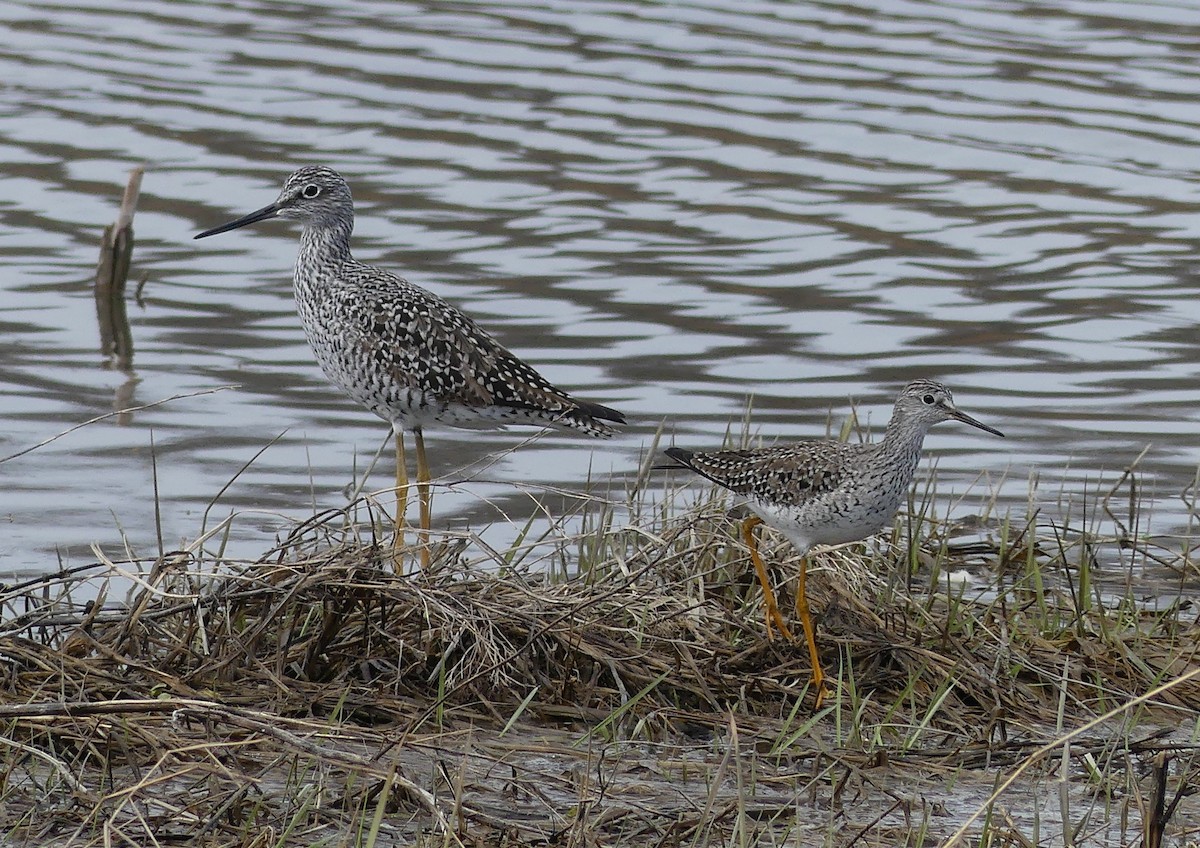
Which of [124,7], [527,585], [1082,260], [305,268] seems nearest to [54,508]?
[305,268]

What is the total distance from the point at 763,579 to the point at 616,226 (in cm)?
729

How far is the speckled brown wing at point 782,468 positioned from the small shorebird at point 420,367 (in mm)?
943

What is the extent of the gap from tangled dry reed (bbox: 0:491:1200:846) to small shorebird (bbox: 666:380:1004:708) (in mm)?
188

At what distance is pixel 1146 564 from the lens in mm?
8711

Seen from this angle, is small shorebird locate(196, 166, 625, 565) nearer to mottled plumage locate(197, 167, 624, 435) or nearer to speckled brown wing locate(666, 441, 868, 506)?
mottled plumage locate(197, 167, 624, 435)

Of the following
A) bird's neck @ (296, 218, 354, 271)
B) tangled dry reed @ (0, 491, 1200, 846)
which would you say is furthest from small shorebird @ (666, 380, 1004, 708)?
bird's neck @ (296, 218, 354, 271)

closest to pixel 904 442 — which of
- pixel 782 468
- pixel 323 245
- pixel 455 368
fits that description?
pixel 782 468

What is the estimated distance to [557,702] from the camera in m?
6.66

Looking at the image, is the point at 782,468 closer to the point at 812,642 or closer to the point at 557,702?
the point at 812,642

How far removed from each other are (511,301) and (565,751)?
711 centimetres

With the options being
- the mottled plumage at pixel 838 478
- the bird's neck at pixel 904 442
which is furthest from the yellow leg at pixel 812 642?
Answer: the bird's neck at pixel 904 442

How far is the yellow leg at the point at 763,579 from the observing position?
7.15 metres

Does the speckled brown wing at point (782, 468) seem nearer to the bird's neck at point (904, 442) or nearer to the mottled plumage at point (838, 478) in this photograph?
the mottled plumage at point (838, 478)

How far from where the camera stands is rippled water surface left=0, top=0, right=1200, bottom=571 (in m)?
10.6
